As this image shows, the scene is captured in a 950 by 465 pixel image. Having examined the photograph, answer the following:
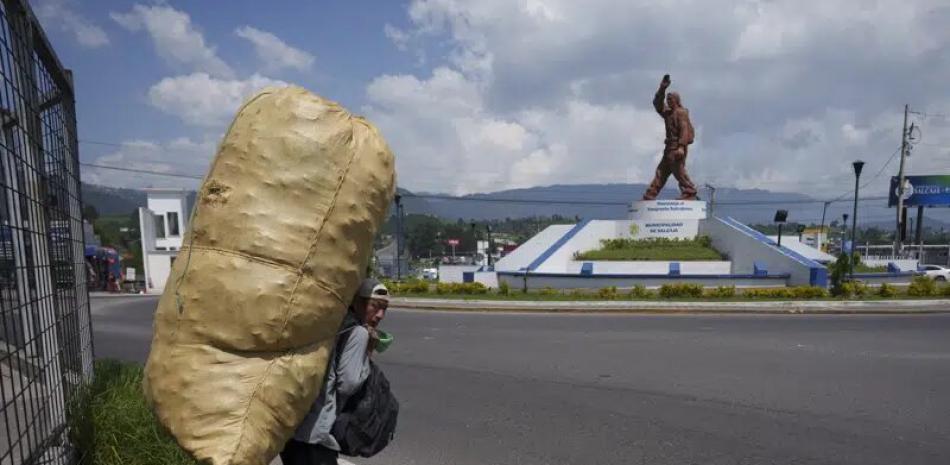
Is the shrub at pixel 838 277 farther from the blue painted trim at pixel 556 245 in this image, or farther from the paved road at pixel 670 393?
the blue painted trim at pixel 556 245

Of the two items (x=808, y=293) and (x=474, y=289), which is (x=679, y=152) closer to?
(x=808, y=293)

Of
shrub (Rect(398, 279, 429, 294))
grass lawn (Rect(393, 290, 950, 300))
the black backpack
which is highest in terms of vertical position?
the black backpack

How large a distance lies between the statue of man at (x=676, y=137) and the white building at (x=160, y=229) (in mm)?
23389

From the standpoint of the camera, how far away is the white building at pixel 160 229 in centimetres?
2488

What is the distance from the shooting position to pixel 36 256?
2471 millimetres

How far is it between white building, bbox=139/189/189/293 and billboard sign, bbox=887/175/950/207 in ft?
160

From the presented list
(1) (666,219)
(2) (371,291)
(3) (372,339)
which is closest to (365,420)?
(3) (372,339)

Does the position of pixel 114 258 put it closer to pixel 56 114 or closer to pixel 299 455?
pixel 56 114

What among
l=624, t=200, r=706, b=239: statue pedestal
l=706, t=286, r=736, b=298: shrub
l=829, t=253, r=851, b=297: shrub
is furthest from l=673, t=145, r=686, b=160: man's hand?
l=706, t=286, r=736, b=298: shrub

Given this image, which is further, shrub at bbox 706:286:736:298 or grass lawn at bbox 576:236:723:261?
grass lawn at bbox 576:236:723:261

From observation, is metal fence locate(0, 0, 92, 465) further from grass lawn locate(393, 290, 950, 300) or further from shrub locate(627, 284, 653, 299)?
shrub locate(627, 284, 653, 299)

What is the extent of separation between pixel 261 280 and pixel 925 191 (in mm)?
53448

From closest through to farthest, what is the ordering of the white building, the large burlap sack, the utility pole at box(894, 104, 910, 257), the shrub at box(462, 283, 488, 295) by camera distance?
the large burlap sack, the shrub at box(462, 283, 488, 295), the white building, the utility pole at box(894, 104, 910, 257)

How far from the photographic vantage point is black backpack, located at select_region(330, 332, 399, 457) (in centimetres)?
224
